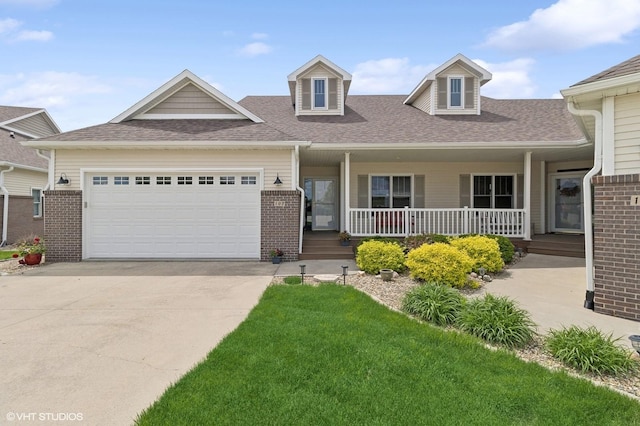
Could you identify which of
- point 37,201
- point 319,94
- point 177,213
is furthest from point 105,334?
point 37,201

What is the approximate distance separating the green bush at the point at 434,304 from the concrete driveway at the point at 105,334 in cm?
252

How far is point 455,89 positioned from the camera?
13156 mm

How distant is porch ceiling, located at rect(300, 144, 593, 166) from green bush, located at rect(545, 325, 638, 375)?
7.64m

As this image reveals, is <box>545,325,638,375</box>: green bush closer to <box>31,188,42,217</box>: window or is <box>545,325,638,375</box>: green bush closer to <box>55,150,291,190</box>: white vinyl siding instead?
<box>55,150,291,190</box>: white vinyl siding

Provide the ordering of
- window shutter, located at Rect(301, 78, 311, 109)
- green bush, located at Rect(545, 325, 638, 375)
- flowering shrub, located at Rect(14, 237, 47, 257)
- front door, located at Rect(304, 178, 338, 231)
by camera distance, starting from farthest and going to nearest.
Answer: front door, located at Rect(304, 178, 338, 231)
window shutter, located at Rect(301, 78, 311, 109)
flowering shrub, located at Rect(14, 237, 47, 257)
green bush, located at Rect(545, 325, 638, 375)

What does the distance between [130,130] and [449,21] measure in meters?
9.73

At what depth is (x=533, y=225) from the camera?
12.6m

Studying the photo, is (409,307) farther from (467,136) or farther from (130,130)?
(130,130)

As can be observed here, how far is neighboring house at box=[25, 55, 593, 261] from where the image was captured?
9.86 m

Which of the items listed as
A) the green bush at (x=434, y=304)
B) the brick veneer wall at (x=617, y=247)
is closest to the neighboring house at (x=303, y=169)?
the green bush at (x=434, y=304)

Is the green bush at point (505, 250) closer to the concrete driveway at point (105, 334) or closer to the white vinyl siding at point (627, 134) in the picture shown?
the white vinyl siding at point (627, 134)

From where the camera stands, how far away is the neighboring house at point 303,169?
9.86 meters

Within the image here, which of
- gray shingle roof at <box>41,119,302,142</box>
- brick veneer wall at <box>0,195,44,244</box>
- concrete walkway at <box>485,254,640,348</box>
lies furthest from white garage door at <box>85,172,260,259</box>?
brick veneer wall at <box>0,195,44,244</box>

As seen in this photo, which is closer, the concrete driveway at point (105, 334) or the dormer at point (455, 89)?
the concrete driveway at point (105, 334)
